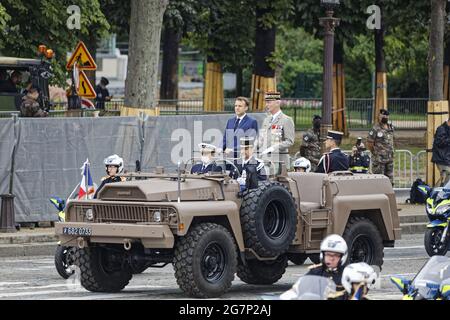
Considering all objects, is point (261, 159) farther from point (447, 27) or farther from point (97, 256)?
point (447, 27)

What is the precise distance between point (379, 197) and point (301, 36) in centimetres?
5943

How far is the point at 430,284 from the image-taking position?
1234 centimetres

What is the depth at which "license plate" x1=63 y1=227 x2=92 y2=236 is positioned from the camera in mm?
15477

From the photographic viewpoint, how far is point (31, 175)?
24.0 metres

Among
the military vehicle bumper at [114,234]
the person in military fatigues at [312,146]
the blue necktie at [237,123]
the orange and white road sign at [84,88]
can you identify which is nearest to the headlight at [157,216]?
the military vehicle bumper at [114,234]

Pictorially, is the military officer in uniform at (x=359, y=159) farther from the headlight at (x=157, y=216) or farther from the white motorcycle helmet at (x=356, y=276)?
the white motorcycle helmet at (x=356, y=276)

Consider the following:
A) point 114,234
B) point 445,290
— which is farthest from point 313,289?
point 114,234

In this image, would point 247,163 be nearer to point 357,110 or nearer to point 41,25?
point 41,25

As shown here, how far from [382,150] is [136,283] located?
12108 millimetres

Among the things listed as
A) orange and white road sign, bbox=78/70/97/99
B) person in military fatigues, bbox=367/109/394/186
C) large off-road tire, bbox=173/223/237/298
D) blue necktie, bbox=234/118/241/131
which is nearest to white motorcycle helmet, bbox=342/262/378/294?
large off-road tire, bbox=173/223/237/298

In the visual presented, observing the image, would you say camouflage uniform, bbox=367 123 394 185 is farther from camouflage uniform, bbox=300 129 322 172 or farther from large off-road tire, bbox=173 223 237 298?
large off-road tire, bbox=173 223 237 298

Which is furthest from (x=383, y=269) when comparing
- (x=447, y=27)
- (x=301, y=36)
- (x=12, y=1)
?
(x=301, y=36)

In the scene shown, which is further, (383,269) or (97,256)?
(383,269)

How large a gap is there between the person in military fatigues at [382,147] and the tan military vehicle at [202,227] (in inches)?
453
